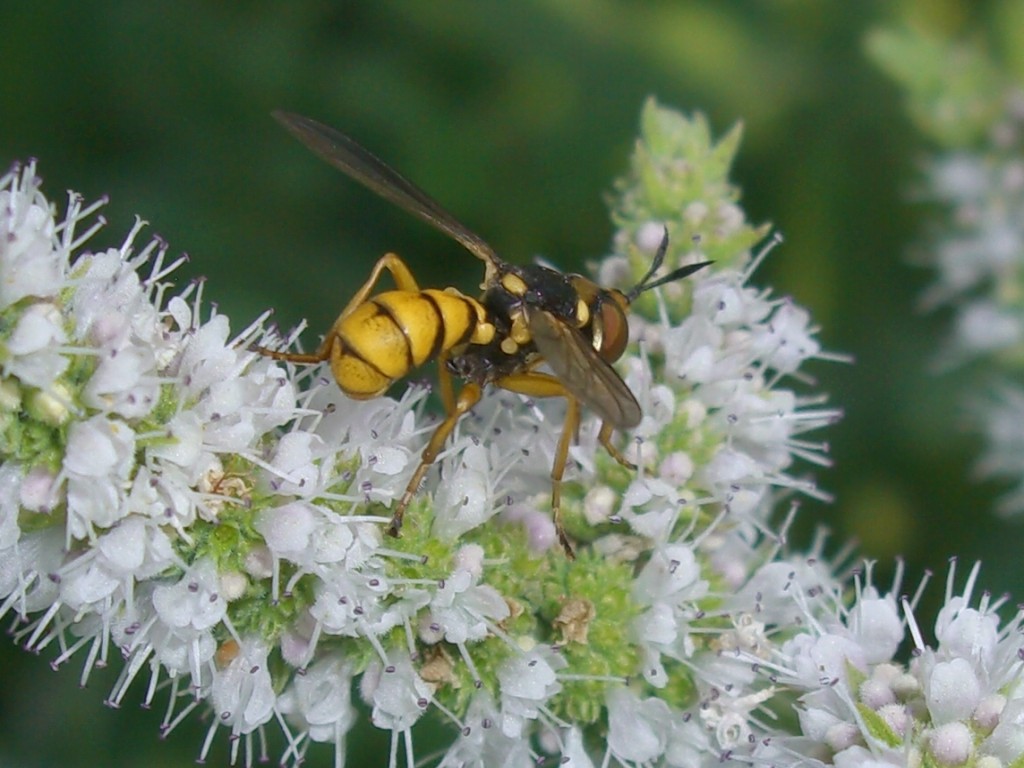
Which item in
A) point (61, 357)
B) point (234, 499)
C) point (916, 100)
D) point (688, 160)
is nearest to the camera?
point (61, 357)

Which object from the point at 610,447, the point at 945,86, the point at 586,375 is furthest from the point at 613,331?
the point at 945,86

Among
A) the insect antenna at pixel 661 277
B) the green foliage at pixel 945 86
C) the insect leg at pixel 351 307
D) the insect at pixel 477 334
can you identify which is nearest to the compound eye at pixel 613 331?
the insect at pixel 477 334

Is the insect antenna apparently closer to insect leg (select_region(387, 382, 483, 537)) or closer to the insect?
the insect

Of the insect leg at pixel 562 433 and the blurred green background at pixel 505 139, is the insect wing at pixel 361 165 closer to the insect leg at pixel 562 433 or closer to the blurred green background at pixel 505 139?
the insect leg at pixel 562 433

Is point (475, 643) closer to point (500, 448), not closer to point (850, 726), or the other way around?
point (500, 448)

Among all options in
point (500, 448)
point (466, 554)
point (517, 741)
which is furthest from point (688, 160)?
point (517, 741)

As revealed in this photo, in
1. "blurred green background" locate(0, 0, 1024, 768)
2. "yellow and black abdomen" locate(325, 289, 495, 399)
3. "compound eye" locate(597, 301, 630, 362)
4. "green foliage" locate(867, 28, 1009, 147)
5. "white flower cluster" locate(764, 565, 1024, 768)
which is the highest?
"green foliage" locate(867, 28, 1009, 147)

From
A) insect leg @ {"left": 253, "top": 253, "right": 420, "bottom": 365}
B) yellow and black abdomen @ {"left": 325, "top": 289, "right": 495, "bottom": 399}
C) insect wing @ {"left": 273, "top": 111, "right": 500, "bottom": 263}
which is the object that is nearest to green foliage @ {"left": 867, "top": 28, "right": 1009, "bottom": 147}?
insect wing @ {"left": 273, "top": 111, "right": 500, "bottom": 263}
